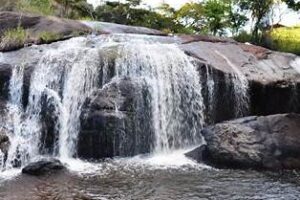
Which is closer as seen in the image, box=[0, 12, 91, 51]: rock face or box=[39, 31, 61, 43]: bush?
box=[39, 31, 61, 43]: bush

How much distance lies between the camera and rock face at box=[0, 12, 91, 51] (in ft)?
57.4

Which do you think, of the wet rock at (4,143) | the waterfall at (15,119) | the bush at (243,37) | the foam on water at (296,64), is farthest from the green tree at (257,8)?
the wet rock at (4,143)

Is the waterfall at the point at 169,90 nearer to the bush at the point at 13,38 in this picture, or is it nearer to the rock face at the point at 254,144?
the rock face at the point at 254,144

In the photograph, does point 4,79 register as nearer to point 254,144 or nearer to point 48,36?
point 48,36

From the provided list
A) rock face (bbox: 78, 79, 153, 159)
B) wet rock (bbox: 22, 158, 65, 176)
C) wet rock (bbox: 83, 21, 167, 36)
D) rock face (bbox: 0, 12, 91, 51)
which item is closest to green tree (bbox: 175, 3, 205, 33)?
wet rock (bbox: 83, 21, 167, 36)

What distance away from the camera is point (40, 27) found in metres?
18.2

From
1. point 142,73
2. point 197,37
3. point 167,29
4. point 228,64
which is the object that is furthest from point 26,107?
point 167,29

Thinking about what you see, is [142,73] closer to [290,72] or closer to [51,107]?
[51,107]

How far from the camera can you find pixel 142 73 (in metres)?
15.6

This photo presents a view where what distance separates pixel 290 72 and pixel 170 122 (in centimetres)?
471

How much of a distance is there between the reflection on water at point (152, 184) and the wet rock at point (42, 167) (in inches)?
9.3

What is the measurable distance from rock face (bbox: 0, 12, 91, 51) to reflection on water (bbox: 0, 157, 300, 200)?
6.28 meters

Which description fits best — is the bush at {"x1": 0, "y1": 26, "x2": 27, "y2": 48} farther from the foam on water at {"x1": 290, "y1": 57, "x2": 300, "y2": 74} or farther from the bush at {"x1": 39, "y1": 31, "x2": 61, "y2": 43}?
the foam on water at {"x1": 290, "y1": 57, "x2": 300, "y2": 74}

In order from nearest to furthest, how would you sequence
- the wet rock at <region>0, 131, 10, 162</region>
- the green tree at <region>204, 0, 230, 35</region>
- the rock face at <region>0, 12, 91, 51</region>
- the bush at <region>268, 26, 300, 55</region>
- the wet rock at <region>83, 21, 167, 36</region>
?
the wet rock at <region>0, 131, 10, 162</region> < the rock face at <region>0, 12, 91, 51</region> < the wet rock at <region>83, 21, 167, 36</region> < the bush at <region>268, 26, 300, 55</region> < the green tree at <region>204, 0, 230, 35</region>
